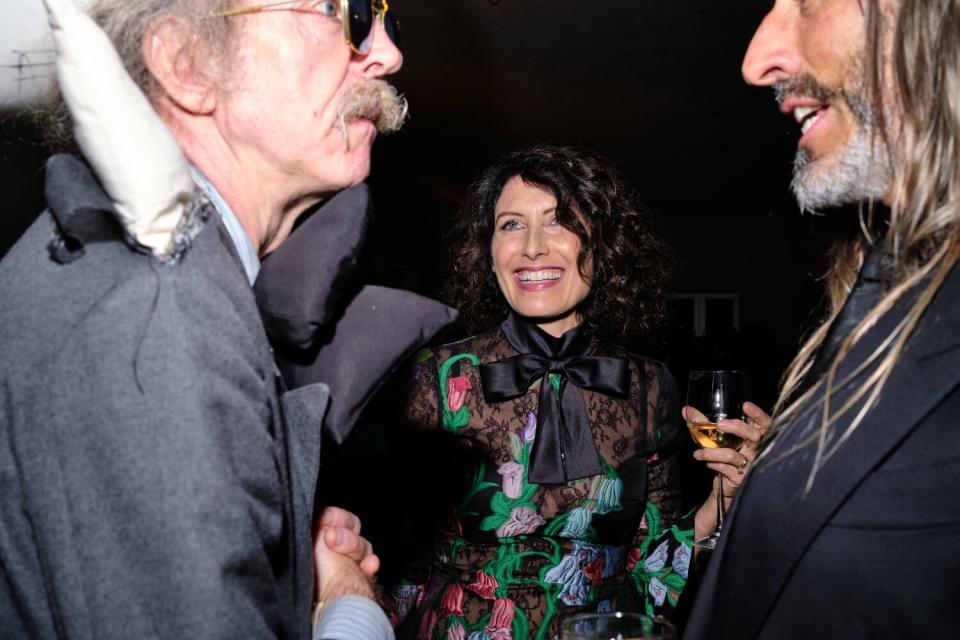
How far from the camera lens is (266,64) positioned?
1385 millimetres

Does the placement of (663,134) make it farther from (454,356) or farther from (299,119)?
(299,119)

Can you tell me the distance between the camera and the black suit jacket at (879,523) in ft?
3.35

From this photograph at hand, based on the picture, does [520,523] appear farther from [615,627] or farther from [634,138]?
[634,138]

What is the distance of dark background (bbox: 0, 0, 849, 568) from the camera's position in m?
5.99

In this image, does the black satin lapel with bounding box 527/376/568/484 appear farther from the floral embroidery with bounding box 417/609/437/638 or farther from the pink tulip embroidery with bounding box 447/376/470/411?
the floral embroidery with bounding box 417/609/437/638

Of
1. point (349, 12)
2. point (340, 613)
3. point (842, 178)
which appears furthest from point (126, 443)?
point (842, 178)

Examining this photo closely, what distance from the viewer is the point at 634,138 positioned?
31.8 feet

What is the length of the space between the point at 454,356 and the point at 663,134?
24.8 feet

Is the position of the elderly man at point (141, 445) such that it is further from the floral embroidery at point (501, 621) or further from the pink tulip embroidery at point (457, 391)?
the pink tulip embroidery at point (457, 391)

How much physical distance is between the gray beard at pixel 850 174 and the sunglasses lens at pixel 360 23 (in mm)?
883

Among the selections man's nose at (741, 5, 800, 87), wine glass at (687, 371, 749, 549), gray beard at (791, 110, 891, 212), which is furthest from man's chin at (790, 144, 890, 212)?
wine glass at (687, 371, 749, 549)

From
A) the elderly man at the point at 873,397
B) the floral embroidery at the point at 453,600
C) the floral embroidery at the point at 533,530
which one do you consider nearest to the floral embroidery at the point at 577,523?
the floral embroidery at the point at 533,530

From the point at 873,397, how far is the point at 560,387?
1599 millimetres

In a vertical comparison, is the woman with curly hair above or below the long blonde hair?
below
